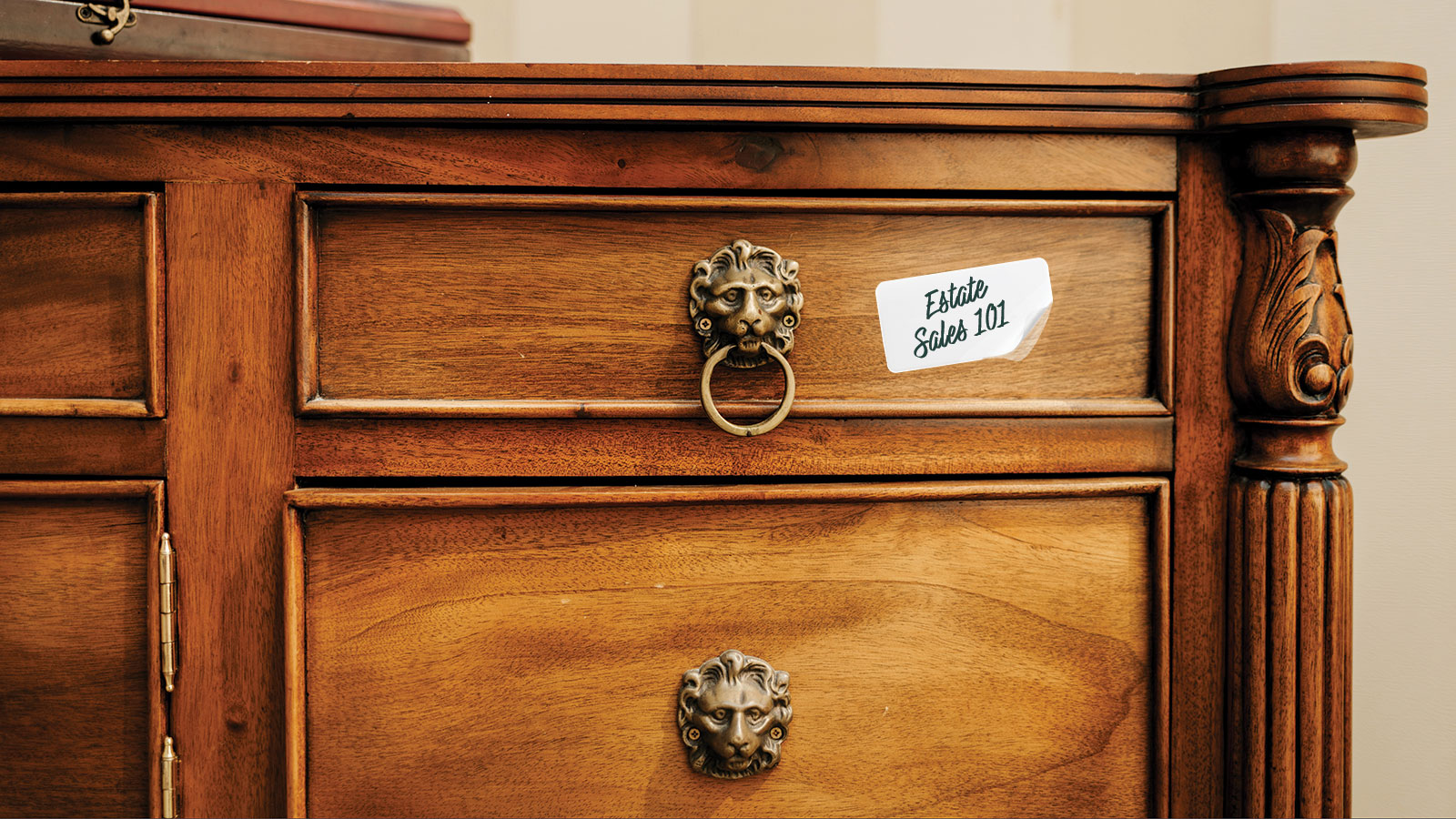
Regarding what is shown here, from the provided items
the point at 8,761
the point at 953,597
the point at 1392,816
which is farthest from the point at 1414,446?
the point at 8,761

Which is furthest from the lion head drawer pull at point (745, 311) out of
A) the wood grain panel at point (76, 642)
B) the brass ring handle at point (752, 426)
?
the wood grain panel at point (76, 642)

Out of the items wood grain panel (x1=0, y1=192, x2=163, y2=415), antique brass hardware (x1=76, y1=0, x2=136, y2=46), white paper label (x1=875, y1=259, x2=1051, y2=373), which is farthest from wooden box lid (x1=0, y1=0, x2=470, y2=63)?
white paper label (x1=875, y1=259, x2=1051, y2=373)

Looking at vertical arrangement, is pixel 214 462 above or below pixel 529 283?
below

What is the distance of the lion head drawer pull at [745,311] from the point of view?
478mm

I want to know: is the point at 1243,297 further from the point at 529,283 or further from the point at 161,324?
the point at 161,324

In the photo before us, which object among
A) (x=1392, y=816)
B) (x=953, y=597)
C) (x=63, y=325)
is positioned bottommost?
(x=1392, y=816)

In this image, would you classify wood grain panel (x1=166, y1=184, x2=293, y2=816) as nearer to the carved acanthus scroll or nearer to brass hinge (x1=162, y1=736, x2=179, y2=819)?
brass hinge (x1=162, y1=736, x2=179, y2=819)

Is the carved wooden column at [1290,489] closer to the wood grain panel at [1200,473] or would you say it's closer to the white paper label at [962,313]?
the wood grain panel at [1200,473]

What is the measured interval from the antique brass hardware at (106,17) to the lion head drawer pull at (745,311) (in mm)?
425

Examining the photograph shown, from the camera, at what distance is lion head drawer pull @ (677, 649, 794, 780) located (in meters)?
0.50

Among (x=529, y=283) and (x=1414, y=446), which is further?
(x=1414, y=446)

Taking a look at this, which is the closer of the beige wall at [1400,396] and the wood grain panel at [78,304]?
the wood grain panel at [78,304]

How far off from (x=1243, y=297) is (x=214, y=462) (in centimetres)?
63

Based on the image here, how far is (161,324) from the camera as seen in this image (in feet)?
1.59
